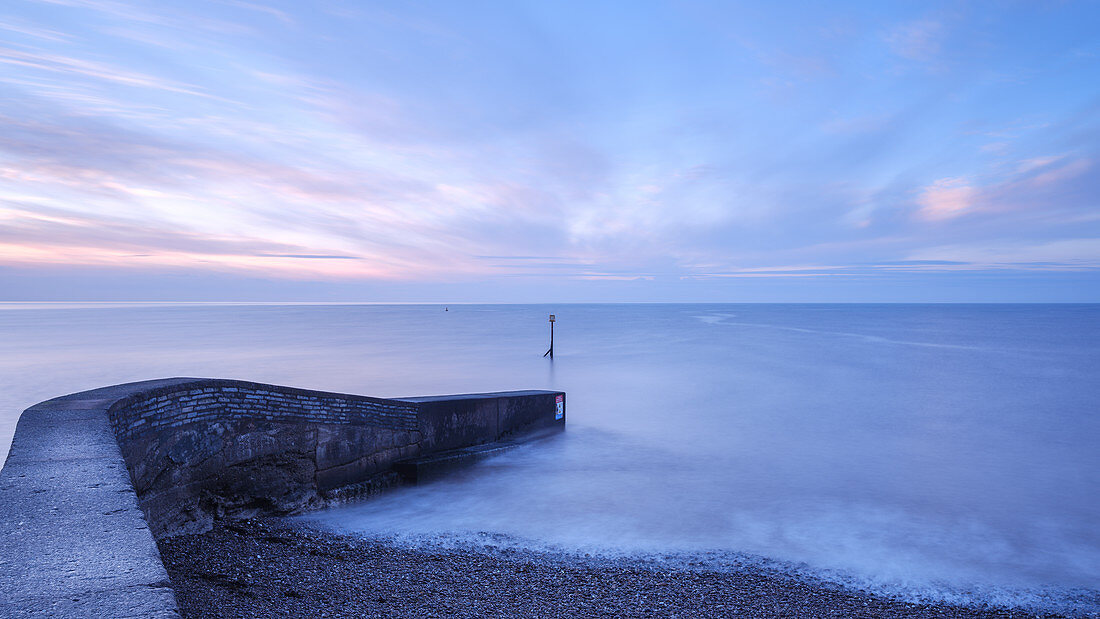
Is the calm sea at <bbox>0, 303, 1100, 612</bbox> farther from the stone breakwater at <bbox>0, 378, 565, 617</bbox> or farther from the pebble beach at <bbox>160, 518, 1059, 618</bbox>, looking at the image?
the stone breakwater at <bbox>0, 378, 565, 617</bbox>

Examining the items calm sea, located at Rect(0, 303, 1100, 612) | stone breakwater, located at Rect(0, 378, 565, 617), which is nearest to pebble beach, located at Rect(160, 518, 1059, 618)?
calm sea, located at Rect(0, 303, 1100, 612)

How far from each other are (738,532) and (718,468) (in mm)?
3883

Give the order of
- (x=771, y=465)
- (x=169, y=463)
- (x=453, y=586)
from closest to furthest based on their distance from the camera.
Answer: (x=453, y=586) → (x=169, y=463) → (x=771, y=465)

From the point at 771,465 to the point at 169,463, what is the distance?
37.9ft

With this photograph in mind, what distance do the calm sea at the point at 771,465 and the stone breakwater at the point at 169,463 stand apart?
828 mm

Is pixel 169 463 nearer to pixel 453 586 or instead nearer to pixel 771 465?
pixel 453 586

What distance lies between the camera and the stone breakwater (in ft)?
9.43

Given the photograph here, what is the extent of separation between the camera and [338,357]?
3231cm

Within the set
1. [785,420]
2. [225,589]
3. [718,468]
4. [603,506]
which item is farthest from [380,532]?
[785,420]

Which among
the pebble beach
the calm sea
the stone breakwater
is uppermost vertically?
the stone breakwater

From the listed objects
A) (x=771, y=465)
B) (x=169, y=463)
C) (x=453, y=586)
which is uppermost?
(x=169, y=463)

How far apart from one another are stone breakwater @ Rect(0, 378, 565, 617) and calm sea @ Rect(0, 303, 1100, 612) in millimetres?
828

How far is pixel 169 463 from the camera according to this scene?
7129mm

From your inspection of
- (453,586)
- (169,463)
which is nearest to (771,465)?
(453,586)
